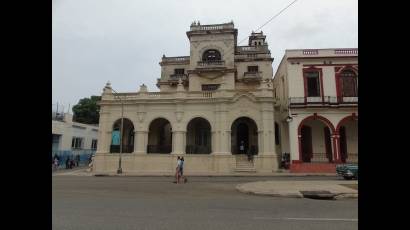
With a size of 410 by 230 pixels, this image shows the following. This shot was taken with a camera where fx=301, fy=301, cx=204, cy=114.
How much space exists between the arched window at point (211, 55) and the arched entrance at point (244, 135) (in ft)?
28.5

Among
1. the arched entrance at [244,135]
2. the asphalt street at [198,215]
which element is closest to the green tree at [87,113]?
the arched entrance at [244,135]

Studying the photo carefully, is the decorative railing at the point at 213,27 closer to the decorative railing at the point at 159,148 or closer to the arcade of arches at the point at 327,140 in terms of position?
the arcade of arches at the point at 327,140

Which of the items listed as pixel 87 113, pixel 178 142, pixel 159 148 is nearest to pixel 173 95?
pixel 178 142

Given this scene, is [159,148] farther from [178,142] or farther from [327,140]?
[327,140]

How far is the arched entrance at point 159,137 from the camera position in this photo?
3069cm

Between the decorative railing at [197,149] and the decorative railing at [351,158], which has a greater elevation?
the decorative railing at [197,149]

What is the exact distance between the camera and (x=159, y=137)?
3219 cm

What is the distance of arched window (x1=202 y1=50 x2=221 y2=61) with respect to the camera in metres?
35.1

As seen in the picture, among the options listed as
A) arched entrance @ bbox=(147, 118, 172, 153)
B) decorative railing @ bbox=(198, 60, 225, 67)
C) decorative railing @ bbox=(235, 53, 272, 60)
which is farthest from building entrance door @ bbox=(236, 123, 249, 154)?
decorative railing @ bbox=(235, 53, 272, 60)

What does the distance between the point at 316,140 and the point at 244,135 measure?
275 inches
